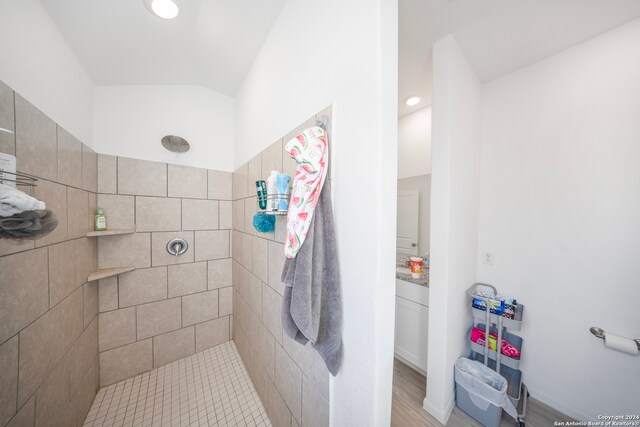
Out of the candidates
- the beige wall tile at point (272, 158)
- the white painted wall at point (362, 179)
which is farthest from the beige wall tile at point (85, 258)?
the white painted wall at point (362, 179)

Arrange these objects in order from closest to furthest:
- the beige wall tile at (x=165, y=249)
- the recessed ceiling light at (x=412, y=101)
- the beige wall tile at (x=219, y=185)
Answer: the beige wall tile at (x=165, y=249) → the beige wall tile at (x=219, y=185) → the recessed ceiling light at (x=412, y=101)

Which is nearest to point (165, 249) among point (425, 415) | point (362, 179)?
point (362, 179)

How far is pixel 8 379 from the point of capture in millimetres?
610

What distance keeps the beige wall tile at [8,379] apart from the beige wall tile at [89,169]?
2.67 ft

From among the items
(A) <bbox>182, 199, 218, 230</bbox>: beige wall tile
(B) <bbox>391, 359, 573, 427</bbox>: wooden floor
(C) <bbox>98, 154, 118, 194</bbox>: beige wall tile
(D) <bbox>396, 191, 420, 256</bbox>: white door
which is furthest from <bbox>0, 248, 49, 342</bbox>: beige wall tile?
(D) <bbox>396, 191, 420, 256</bbox>: white door

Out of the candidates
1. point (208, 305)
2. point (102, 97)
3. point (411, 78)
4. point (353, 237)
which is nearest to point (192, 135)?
point (102, 97)

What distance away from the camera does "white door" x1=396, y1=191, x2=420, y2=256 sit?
1979 millimetres

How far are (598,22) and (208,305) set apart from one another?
3092 millimetres

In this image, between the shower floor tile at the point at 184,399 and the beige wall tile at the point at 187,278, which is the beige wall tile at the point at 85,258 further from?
the shower floor tile at the point at 184,399

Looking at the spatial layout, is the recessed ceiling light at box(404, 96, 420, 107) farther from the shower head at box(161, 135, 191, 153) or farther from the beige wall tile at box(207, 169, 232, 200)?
the shower head at box(161, 135, 191, 153)

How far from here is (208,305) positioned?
1.61 m

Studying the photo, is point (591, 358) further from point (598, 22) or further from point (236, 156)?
point (236, 156)

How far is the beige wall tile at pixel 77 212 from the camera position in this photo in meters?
0.95

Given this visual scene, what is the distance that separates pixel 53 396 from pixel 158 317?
61cm
